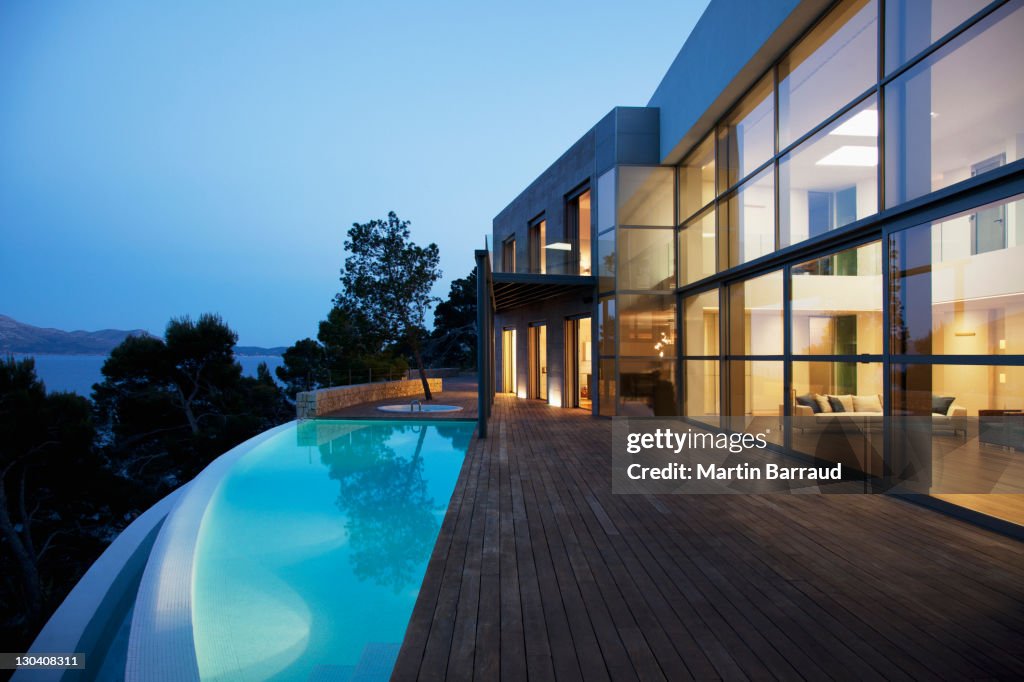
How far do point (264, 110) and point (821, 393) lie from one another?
253 ft

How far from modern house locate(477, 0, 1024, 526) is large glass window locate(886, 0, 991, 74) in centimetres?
2

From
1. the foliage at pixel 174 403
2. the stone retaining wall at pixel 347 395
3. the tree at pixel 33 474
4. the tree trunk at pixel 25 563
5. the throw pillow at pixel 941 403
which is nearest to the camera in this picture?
the throw pillow at pixel 941 403

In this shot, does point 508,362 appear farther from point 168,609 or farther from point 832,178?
point 168,609

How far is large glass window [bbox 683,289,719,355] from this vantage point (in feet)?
26.1

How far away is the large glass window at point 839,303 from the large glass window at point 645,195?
3.71 metres

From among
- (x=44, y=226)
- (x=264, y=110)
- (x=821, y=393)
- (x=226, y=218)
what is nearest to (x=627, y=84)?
(x=264, y=110)

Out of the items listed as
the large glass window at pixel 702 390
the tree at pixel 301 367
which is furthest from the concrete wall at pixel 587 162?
the tree at pixel 301 367

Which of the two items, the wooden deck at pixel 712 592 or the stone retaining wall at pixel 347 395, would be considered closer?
the wooden deck at pixel 712 592

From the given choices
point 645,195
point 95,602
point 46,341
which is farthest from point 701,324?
point 46,341

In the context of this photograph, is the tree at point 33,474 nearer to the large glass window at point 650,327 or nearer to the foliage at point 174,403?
the foliage at point 174,403

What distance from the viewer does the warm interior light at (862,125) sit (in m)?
4.59

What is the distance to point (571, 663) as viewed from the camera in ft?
6.66

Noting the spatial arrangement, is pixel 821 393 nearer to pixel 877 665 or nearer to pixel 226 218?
pixel 877 665

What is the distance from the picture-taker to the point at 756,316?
676 cm
